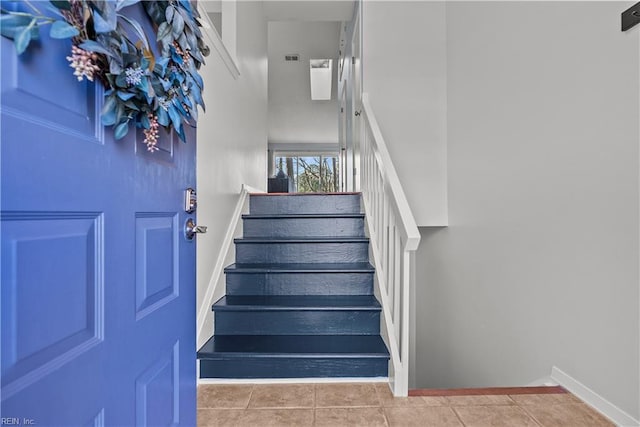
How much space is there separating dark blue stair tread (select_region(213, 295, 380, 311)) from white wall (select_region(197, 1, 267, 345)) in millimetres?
175

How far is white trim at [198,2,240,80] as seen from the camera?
1768 millimetres

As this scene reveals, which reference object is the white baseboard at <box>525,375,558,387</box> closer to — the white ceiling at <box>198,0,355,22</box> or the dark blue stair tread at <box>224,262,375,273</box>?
the dark blue stair tread at <box>224,262,375,273</box>

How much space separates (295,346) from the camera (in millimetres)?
1796

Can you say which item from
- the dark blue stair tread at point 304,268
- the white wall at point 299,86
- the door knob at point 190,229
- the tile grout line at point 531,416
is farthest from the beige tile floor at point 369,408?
the white wall at point 299,86

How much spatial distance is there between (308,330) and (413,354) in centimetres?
199

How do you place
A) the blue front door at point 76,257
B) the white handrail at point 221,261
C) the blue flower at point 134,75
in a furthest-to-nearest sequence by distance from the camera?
the white handrail at point 221,261, the blue flower at point 134,75, the blue front door at point 76,257

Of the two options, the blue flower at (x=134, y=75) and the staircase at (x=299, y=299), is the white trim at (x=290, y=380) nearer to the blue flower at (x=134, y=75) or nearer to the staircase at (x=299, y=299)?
the staircase at (x=299, y=299)

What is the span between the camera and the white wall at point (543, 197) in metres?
1.39

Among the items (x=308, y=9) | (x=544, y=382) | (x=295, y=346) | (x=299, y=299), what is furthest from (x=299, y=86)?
(x=544, y=382)

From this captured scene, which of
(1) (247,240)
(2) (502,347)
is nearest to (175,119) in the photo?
(1) (247,240)

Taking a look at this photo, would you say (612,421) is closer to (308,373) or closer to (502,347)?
(502,347)

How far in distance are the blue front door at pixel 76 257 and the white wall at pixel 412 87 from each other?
247 centimetres

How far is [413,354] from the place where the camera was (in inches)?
138

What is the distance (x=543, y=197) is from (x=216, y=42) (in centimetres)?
201
